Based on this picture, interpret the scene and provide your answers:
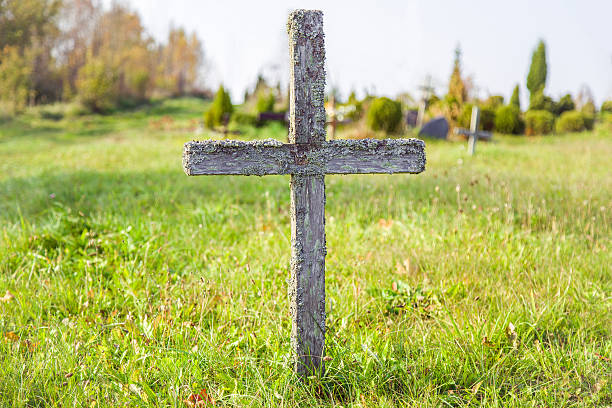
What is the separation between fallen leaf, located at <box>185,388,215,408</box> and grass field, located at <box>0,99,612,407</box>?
0.06 ft

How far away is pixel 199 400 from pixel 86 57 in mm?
40804

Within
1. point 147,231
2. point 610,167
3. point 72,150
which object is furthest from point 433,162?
point 72,150

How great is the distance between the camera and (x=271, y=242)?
4.13 metres

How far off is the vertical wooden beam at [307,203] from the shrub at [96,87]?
2953 cm

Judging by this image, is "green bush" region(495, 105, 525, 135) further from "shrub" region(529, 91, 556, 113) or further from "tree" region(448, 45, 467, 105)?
"shrub" region(529, 91, 556, 113)

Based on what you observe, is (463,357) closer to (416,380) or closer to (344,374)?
(416,380)

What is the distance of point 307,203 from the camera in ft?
6.75

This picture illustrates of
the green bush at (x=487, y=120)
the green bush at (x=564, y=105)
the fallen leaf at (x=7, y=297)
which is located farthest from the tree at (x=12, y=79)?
A: the green bush at (x=564, y=105)

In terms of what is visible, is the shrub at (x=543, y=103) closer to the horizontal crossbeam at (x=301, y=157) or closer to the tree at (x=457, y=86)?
the tree at (x=457, y=86)

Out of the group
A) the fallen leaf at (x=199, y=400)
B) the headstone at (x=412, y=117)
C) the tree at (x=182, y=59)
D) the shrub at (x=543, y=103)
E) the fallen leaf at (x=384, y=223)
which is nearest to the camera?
the fallen leaf at (x=199, y=400)

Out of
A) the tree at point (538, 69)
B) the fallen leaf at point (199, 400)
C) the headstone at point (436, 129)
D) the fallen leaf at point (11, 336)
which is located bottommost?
the fallen leaf at point (199, 400)

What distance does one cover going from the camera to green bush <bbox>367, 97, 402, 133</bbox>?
15.7 meters

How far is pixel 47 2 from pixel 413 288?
33258 millimetres

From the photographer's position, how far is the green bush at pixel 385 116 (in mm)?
15656
